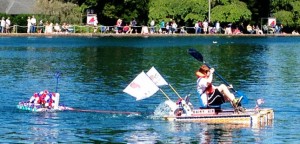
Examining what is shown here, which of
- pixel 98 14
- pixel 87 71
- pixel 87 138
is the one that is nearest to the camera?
pixel 87 138

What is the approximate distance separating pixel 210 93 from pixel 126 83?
14215mm

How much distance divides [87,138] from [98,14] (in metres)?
77.1

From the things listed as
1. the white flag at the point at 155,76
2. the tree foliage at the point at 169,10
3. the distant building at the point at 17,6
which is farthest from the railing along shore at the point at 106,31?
the white flag at the point at 155,76

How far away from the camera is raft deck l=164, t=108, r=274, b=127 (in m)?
30.8

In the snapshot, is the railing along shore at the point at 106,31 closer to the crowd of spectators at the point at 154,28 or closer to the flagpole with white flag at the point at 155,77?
the crowd of spectators at the point at 154,28

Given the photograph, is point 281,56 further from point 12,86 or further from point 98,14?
point 98,14

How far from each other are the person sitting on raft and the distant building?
7235cm

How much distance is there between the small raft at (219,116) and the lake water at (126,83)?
0.35 metres

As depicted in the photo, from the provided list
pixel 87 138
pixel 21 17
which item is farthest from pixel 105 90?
pixel 21 17

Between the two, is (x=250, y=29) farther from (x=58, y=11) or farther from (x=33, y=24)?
(x=33, y=24)

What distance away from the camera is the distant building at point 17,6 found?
339ft

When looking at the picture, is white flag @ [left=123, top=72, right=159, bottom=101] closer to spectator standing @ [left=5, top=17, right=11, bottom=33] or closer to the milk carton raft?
the milk carton raft

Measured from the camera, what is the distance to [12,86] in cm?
4306

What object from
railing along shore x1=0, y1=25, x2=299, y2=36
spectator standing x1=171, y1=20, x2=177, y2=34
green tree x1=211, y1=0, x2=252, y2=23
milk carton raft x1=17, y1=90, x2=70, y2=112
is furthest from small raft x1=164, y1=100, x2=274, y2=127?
green tree x1=211, y1=0, x2=252, y2=23
